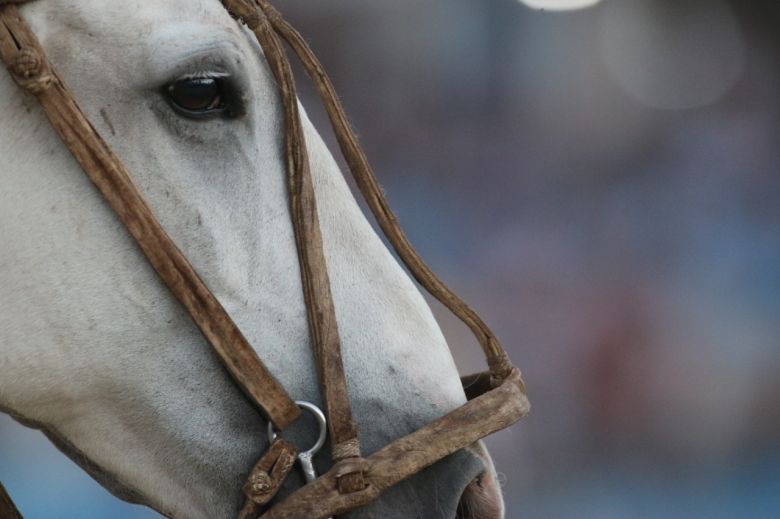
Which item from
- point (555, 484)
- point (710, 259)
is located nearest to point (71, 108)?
point (555, 484)

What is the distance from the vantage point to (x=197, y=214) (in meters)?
1.34

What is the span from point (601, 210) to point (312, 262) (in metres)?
3.64

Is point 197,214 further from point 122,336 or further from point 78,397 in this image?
point 78,397

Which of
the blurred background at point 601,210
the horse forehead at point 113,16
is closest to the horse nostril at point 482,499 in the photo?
the horse forehead at point 113,16

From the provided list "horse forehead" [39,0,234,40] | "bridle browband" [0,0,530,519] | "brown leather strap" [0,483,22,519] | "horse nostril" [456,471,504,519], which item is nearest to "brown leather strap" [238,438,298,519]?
"bridle browband" [0,0,530,519]

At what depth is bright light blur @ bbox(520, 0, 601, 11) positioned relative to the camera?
15.8 ft

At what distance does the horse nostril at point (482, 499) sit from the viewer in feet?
4.48

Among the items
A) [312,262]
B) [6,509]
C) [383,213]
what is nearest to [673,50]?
[383,213]

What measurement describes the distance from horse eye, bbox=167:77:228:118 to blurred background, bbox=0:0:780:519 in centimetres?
280

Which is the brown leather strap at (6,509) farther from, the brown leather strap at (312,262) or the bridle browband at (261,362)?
the brown leather strap at (312,262)

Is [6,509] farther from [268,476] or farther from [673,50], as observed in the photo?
[673,50]

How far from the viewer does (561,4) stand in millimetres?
4891

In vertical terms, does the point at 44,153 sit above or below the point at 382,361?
above

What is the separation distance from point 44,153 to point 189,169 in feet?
0.68
